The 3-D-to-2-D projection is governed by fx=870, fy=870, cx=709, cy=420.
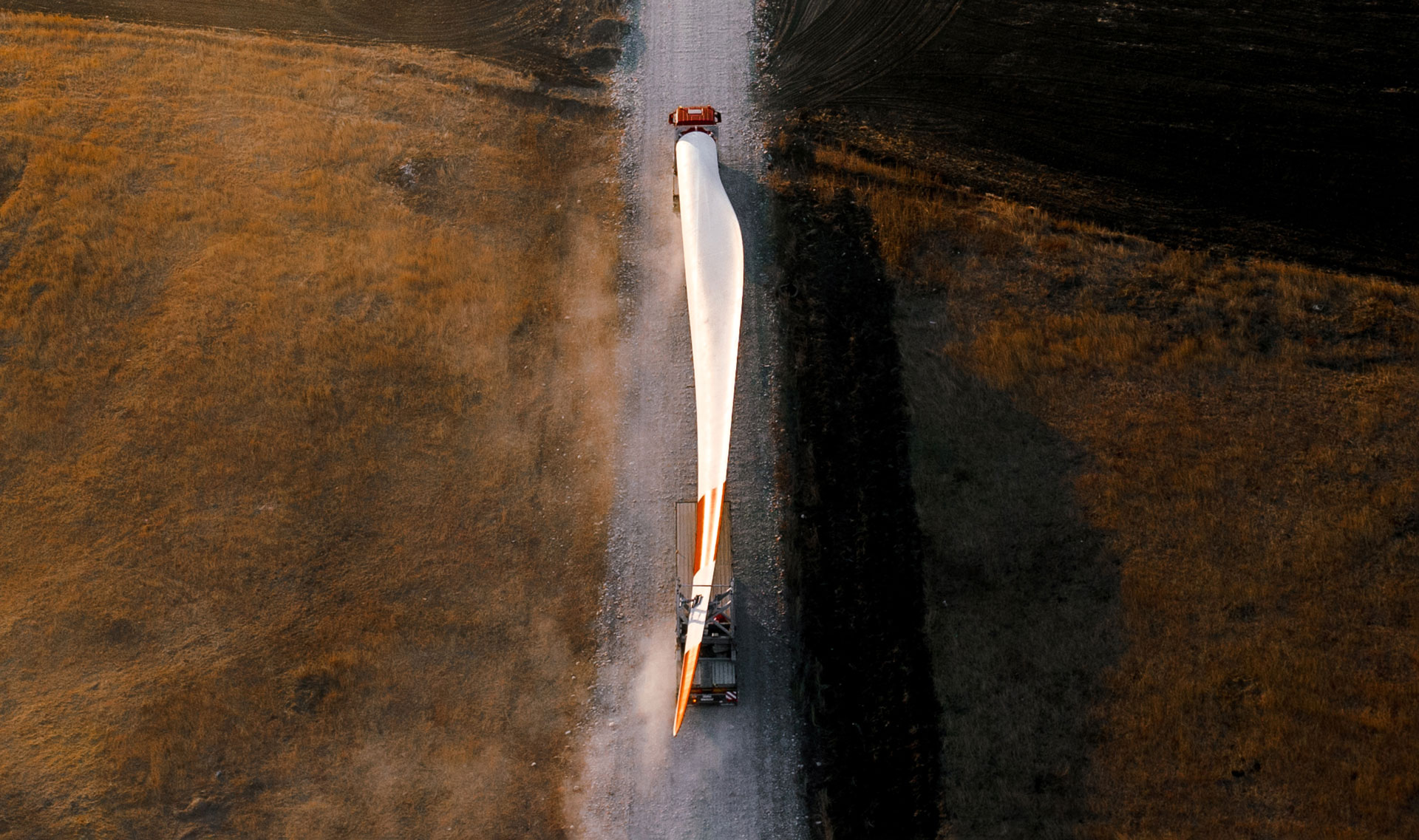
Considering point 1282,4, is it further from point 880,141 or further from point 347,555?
point 347,555

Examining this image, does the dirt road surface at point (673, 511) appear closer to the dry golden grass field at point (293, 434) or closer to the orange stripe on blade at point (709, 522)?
the dry golden grass field at point (293, 434)

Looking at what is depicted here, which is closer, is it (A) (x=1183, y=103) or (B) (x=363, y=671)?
(B) (x=363, y=671)

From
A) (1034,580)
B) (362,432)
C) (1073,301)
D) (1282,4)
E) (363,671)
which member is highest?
(1282,4)

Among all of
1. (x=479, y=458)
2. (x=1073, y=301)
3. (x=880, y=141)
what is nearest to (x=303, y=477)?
(x=479, y=458)

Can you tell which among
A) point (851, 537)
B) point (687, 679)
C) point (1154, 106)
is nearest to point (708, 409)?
point (687, 679)

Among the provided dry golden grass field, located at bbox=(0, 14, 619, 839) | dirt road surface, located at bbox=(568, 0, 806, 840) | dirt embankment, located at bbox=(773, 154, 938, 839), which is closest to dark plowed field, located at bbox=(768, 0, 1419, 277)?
dirt road surface, located at bbox=(568, 0, 806, 840)
